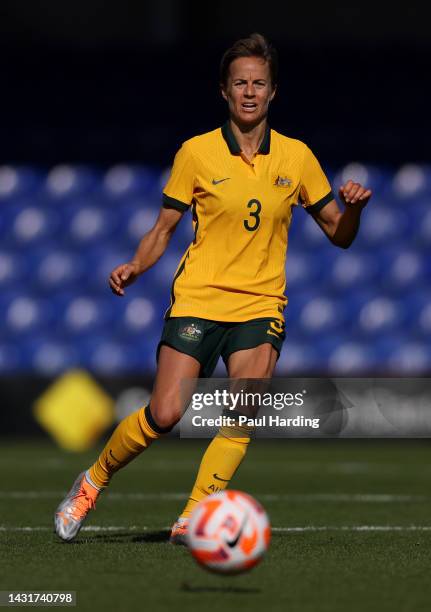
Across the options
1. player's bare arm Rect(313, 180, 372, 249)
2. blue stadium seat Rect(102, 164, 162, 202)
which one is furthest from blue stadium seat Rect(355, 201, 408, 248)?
player's bare arm Rect(313, 180, 372, 249)

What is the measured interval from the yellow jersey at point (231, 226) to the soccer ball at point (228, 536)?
4.17 feet

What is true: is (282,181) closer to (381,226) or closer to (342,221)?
(342,221)

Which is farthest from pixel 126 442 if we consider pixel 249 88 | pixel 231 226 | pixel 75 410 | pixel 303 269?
pixel 303 269

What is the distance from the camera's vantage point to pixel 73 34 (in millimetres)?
15344

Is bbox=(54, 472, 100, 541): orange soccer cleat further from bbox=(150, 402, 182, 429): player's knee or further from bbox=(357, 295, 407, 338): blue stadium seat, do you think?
bbox=(357, 295, 407, 338): blue stadium seat

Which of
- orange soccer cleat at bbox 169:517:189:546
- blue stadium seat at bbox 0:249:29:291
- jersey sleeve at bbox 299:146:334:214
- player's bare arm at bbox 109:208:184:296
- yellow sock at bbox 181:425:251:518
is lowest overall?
blue stadium seat at bbox 0:249:29:291

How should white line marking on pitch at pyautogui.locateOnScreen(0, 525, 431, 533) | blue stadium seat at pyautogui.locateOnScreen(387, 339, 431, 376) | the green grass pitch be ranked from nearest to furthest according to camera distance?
the green grass pitch
white line marking on pitch at pyautogui.locateOnScreen(0, 525, 431, 533)
blue stadium seat at pyautogui.locateOnScreen(387, 339, 431, 376)

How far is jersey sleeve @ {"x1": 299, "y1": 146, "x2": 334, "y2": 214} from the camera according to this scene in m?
5.61

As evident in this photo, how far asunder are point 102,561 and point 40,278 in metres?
9.29

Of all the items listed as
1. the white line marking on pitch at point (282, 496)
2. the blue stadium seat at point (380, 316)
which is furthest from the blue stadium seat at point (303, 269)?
the white line marking on pitch at point (282, 496)

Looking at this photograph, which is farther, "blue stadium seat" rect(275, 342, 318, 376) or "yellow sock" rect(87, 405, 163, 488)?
"blue stadium seat" rect(275, 342, 318, 376)

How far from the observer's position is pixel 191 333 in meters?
5.40

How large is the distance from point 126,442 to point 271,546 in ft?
2.32

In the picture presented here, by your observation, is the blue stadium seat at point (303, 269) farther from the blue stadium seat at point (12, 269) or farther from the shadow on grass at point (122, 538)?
the shadow on grass at point (122, 538)
